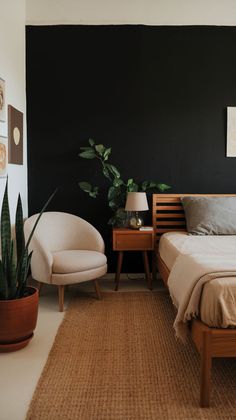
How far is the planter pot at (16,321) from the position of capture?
2.37 meters

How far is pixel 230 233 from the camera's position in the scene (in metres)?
3.63

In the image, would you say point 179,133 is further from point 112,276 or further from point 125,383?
point 125,383

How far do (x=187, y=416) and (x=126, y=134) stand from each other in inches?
117

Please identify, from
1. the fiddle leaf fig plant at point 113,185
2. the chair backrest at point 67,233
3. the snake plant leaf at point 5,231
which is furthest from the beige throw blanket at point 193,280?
the fiddle leaf fig plant at point 113,185

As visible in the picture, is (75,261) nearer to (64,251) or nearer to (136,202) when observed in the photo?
(64,251)

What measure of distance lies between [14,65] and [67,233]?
1742 millimetres

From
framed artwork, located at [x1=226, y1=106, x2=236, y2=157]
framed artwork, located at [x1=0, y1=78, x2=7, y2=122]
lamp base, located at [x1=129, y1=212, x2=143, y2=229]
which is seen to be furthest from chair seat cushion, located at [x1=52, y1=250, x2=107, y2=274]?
framed artwork, located at [x1=226, y1=106, x2=236, y2=157]

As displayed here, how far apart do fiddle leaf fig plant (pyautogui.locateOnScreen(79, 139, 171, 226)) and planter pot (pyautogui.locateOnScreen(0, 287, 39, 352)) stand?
1620 mm

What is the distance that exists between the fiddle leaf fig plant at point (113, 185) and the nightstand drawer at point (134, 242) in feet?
0.83

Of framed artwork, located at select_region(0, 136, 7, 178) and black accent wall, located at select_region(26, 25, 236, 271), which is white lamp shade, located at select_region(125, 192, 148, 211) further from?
framed artwork, located at select_region(0, 136, 7, 178)

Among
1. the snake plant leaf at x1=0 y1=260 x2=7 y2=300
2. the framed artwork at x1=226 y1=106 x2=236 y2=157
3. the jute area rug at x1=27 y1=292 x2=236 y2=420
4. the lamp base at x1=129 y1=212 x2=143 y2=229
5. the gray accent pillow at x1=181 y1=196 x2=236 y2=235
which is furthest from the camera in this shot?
the framed artwork at x1=226 y1=106 x2=236 y2=157

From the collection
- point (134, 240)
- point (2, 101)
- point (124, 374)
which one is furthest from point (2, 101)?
point (124, 374)

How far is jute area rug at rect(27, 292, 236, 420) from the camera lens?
185cm

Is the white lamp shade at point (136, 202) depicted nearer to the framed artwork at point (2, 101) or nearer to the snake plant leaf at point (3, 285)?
the framed artwork at point (2, 101)
